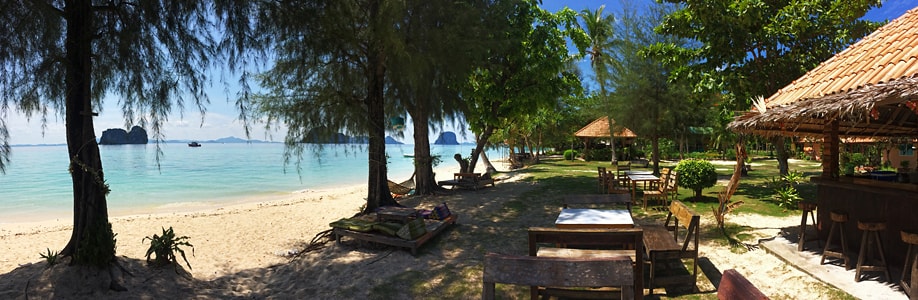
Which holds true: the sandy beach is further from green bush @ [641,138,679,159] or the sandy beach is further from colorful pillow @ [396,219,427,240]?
green bush @ [641,138,679,159]

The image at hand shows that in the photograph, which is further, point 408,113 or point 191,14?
point 408,113

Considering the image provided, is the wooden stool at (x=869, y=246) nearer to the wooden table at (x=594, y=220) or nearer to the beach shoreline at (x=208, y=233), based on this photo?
the wooden table at (x=594, y=220)

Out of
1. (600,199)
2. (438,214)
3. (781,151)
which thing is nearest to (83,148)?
(438,214)

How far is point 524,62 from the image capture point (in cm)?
1474

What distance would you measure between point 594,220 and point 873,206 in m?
3.31

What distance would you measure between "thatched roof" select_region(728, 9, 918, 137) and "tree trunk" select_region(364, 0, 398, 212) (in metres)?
6.65

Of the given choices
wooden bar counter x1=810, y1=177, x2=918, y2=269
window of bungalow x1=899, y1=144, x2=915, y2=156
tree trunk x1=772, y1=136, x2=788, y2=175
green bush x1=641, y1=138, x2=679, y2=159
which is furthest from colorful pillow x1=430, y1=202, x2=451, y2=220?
green bush x1=641, y1=138, x2=679, y2=159

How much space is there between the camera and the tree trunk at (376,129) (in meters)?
9.27

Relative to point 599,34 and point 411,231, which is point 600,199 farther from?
point 599,34

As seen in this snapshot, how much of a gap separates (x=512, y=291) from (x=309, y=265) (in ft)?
11.7

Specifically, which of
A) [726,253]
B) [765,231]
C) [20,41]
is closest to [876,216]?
[726,253]

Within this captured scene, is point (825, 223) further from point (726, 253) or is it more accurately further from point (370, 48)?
point (370, 48)

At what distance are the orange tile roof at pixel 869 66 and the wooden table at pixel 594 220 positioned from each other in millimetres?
2729

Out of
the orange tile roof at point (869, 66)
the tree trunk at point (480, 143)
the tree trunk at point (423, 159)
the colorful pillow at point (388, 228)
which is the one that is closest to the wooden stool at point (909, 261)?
the orange tile roof at point (869, 66)
